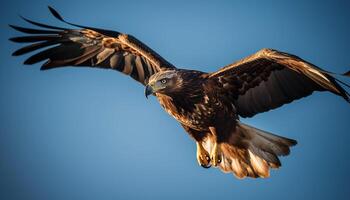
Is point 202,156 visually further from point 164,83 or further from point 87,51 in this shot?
point 87,51

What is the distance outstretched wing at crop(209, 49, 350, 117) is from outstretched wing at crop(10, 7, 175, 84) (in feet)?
3.21

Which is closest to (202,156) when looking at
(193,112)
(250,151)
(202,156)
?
(202,156)

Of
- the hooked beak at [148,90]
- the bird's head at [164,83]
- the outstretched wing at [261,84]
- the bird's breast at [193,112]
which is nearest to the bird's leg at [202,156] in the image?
the bird's breast at [193,112]

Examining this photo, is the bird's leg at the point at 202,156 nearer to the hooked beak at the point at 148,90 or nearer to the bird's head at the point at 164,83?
the bird's head at the point at 164,83

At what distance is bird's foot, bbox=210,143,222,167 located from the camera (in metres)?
6.37

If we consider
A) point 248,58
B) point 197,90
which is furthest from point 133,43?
point 248,58

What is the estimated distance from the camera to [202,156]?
6383mm

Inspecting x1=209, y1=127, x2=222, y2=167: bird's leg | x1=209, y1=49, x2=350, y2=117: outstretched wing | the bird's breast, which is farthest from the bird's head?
x1=209, y1=127, x2=222, y2=167: bird's leg

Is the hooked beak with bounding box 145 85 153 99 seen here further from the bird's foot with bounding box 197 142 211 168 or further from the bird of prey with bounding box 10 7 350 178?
the bird's foot with bounding box 197 142 211 168

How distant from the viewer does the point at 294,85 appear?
587cm

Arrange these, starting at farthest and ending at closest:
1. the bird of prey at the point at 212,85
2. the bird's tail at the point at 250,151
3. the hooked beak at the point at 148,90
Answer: the bird's tail at the point at 250,151 < the bird of prey at the point at 212,85 < the hooked beak at the point at 148,90

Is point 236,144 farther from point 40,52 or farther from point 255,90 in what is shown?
point 40,52

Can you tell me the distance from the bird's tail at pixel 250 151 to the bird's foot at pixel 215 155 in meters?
0.05

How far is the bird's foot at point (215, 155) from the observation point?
6.37 metres
